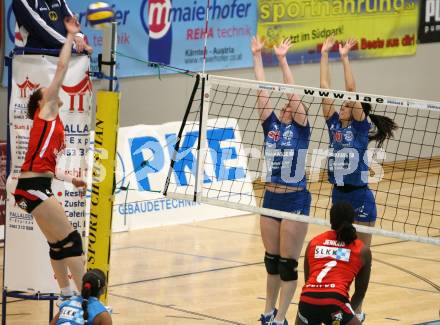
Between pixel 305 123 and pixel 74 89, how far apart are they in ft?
7.89

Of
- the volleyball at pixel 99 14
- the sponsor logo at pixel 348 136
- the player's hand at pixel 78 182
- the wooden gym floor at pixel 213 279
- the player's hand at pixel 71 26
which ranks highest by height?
the volleyball at pixel 99 14

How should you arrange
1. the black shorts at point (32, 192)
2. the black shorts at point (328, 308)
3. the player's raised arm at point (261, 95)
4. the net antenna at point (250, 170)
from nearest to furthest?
1. the black shorts at point (328, 308)
2. the black shorts at point (32, 192)
3. the player's raised arm at point (261, 95)
4. the net antenna at point (250, 170)

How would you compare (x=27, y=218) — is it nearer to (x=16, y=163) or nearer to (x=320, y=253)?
(x=16, y=163)

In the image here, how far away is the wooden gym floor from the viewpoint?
11.6m

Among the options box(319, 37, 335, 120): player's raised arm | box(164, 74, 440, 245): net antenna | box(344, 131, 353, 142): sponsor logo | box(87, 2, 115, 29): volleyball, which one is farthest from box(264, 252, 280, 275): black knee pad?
box(87, 2, 115, 29): volleyball

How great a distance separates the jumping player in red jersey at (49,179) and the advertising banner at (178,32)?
6.88 metres

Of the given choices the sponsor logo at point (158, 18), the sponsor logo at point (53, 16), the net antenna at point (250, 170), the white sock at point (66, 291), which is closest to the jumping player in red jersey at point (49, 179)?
the white sock at point (66, 291)

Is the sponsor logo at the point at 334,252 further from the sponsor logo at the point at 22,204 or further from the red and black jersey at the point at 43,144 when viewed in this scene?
the sponsor logo at the point at 22,204

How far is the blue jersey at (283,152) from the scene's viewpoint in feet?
34.8

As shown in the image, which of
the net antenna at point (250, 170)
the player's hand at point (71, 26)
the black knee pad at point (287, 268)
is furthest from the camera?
the net antenna at point (250, 170)

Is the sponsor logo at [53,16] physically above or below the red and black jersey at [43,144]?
above

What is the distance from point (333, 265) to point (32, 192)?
290 centimetres

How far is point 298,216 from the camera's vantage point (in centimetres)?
1010

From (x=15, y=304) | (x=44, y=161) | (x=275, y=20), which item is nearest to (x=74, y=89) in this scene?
(x=44, y=161)
